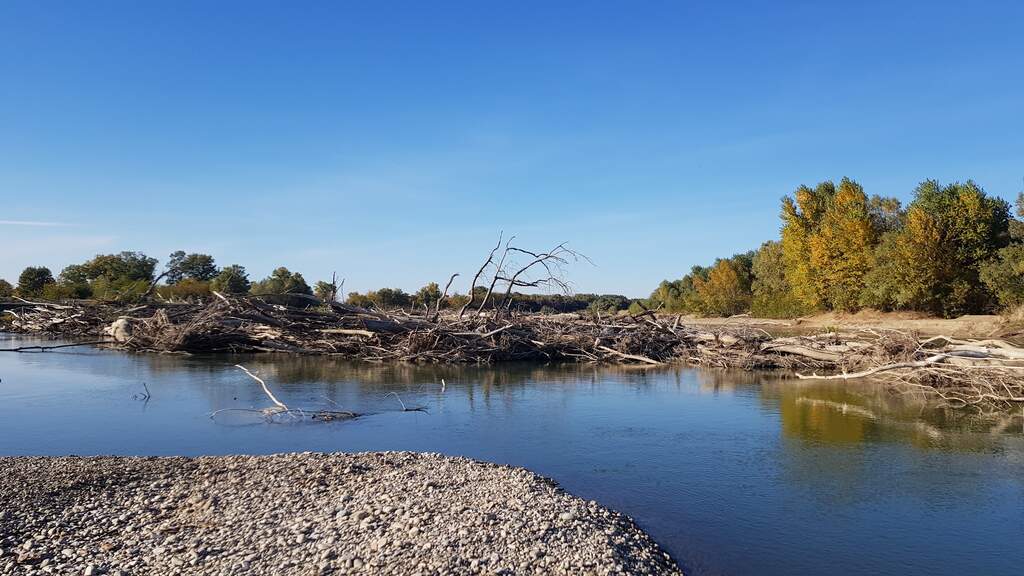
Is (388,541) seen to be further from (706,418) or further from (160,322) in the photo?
(160,322)

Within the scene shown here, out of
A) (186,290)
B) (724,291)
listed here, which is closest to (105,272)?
(186,290)

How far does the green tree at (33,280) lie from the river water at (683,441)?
3550 centimetres

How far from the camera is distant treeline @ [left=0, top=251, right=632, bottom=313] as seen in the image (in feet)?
128

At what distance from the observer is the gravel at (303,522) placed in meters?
5.11

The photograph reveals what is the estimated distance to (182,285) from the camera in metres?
43.0

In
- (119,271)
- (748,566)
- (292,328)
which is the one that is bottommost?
(748,566)

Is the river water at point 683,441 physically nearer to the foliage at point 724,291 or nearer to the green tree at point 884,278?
the green tree at point 884,278

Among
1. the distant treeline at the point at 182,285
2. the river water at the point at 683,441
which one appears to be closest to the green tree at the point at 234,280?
the distant treeline at the point at 182,285

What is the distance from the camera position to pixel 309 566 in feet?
16.5

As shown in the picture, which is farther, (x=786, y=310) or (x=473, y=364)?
(x=786, y=310)

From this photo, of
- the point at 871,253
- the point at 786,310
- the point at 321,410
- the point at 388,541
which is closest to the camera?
the point at 388,541

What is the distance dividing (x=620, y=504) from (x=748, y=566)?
1.74m

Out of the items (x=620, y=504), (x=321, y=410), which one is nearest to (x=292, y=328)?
(x=321, y=410)

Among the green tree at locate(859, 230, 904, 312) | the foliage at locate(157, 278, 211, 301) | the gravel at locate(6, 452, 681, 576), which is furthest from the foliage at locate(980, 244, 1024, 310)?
the foliage at locate(157, 278, 211, 301)
